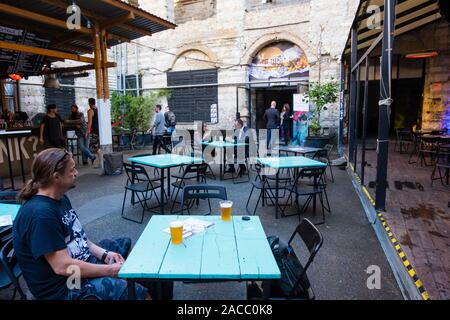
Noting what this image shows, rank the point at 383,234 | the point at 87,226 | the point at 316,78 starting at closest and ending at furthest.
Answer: the point at 383,234 < the point at 87,226 < the point at 316,78

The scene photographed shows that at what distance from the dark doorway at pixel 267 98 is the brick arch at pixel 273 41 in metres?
1.54

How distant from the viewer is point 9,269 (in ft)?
6.70

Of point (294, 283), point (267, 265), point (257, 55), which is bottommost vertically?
point (294, 283)

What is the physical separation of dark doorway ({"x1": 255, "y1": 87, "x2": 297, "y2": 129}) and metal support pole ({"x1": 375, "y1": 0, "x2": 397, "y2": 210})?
9306 millimetres

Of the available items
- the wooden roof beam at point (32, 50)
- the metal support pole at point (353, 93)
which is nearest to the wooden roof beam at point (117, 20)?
the wooden roof beam at point (32, 50)

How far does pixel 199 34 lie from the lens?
44.3ft

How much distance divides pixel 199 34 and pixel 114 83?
4680mm

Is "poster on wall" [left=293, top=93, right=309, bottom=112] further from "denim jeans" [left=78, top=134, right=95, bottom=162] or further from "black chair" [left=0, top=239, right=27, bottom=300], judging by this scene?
"black chair" [left=0, top=239, right=27, bottom=300]

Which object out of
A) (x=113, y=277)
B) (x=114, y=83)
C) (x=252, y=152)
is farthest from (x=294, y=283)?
(x=114, y=83)

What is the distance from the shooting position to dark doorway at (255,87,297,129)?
13.6 metres

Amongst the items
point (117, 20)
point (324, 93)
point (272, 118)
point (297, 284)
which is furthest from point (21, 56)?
point (297, 284)

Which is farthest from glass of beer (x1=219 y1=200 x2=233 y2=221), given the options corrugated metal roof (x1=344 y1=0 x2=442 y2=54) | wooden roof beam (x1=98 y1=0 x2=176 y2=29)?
wooden roof beam (x1=98 y1=0 x2=176 y2=29)

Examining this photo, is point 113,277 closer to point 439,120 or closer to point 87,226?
point 87,226

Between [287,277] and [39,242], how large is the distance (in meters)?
1.55
